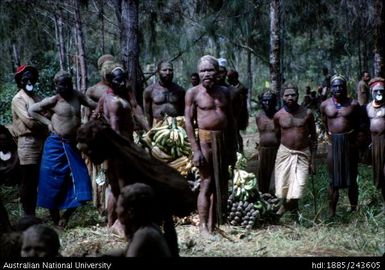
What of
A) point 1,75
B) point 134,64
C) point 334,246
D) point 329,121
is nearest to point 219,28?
point 134,64

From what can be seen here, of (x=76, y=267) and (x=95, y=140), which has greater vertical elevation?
(x=95, y=140)

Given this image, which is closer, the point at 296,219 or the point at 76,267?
the point at 76,267

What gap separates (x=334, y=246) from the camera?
17.4 ft

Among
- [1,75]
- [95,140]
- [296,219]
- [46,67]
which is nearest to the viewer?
[95,140]

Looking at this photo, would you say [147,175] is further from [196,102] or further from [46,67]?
[46,67]

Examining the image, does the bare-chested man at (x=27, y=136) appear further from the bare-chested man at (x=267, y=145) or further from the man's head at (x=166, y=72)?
the bare-chested man at (x=267, y=145)

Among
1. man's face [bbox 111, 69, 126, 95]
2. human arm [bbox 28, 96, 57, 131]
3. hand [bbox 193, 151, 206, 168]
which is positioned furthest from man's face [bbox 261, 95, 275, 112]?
human arm [bbox 28, 96, 57, 131]

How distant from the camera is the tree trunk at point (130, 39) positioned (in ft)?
26.6

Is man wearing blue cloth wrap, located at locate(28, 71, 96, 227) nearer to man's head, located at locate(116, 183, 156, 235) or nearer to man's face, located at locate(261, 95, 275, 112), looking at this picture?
man's face, located at locate(261, 95, 275, 112)

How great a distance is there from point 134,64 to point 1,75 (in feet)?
56.0

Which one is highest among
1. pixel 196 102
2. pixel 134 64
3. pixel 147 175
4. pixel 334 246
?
pixel 134 64

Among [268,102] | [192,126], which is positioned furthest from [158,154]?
[268,102]

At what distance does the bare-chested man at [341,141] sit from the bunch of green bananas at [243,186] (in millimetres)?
979

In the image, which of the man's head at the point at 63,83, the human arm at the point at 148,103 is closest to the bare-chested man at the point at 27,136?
the man's head at the point at 63,83
